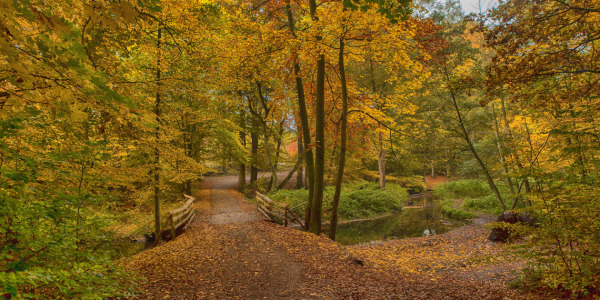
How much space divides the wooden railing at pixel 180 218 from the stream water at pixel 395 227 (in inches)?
248

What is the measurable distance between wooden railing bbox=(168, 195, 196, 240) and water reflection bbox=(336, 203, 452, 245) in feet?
20.8

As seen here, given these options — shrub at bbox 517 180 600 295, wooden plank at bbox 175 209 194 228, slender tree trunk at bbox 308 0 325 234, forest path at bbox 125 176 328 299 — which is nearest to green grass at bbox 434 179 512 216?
slender tree trunk at bbox 308 0 325 234

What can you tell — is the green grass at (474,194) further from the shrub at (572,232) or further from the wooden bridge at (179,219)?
the wooden bridge at (179,219)

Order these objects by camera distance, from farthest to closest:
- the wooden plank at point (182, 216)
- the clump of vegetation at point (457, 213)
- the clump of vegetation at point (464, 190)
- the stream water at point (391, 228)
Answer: the clump of vegetation at point (464, 190)
the clump of vegetation at point (457, 213)
the stream water at point (391, 228)
the wooden plank at point (182, 216)

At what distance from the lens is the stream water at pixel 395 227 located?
502 inches

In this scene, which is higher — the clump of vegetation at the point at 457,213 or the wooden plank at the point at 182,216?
the wooden plank at the point at 182,216

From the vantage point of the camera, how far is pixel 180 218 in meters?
9.86

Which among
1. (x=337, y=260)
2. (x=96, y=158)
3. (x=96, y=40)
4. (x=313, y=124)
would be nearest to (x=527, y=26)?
(x=337, y=260)

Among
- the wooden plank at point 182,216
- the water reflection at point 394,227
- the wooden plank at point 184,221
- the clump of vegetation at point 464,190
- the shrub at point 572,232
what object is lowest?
the water reflection at point 394,227

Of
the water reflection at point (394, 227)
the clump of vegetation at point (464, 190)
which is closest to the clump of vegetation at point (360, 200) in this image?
the water reflection at point (394, 227)

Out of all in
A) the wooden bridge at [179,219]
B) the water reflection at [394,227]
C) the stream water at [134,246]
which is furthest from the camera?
the water reflection at [394,227]

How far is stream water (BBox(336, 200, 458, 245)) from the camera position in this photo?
12.7m

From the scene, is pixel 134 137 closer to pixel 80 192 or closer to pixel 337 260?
pixel 80 192

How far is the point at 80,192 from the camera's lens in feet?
13.2
